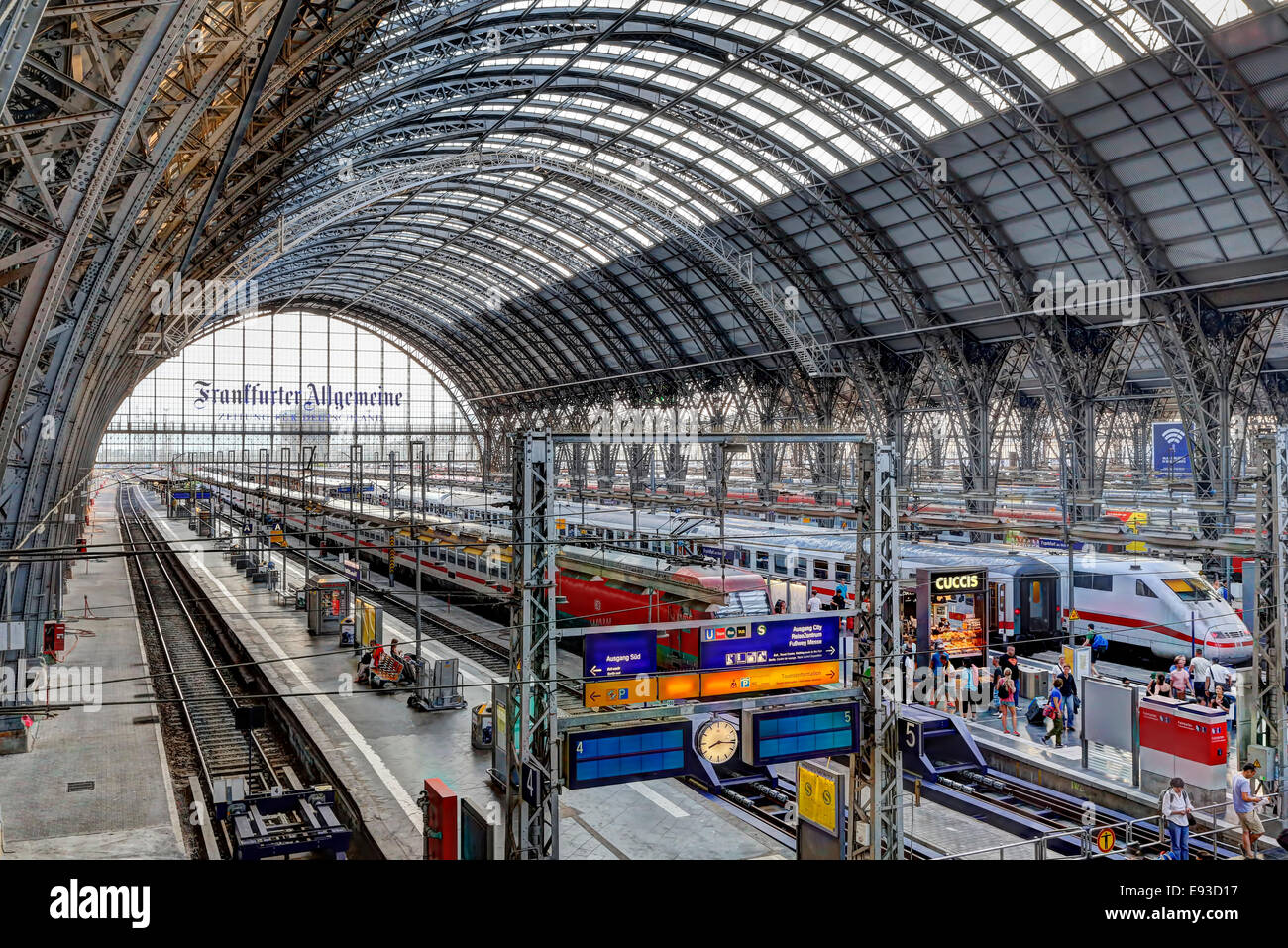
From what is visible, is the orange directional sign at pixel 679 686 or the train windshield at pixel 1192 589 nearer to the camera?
the orange directional sign at pixel 679 686

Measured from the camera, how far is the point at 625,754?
11.8 meters

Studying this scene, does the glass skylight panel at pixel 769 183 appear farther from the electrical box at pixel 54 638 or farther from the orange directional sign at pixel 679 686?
the orange directional sign at pixel 679 686

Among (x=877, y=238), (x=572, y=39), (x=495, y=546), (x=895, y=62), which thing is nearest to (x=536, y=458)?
(x=495, y=546)

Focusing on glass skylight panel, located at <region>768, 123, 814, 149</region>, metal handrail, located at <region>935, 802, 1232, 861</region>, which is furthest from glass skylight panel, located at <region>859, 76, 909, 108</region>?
metal handrail, located at <region>935, 802, 1232, 861</region>

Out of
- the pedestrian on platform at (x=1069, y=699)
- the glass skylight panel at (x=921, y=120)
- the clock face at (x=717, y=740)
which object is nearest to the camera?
the clock face at (x=717, y=740)

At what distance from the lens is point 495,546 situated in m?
30.7

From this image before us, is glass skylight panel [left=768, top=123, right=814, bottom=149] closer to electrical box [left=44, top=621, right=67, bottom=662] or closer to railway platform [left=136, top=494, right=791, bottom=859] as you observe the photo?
railway platform [left=136, top=494, right=791, bottom=859]

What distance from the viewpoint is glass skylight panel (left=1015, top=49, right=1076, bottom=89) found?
95.6ft

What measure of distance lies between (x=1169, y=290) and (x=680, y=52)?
716 inches

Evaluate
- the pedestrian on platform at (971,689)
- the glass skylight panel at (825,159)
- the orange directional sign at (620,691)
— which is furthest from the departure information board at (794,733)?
the glass skylight panel at (825,159)

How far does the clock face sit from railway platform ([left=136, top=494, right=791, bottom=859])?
38.9 inches

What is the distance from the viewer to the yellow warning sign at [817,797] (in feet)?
40.7

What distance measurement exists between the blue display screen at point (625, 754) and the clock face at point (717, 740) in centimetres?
286

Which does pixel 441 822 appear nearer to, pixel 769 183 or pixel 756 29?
pixel 756 29
